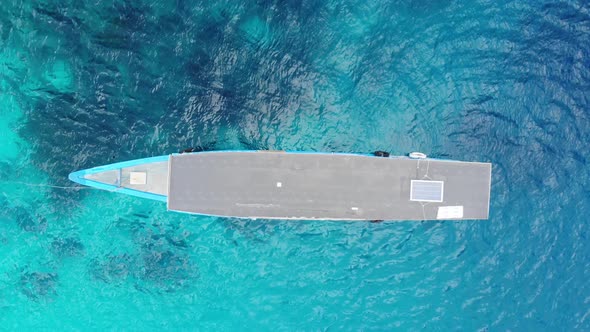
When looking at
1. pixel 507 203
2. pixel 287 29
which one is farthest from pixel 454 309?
pixel 287 29

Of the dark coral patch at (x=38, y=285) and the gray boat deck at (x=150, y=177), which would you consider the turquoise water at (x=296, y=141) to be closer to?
the dark coral patch at (x=38, y=285)

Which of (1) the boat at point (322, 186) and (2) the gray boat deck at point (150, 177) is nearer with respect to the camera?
(1) the boat at point (322, 186)

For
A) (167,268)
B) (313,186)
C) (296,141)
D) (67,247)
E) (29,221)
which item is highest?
(296,141)

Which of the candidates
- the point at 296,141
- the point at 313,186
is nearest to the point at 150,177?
the point at 296,141

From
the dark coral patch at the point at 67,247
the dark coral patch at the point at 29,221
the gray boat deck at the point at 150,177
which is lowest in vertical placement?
the dark coral patch at the point at 67,247

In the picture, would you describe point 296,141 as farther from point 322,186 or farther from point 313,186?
point 322,186

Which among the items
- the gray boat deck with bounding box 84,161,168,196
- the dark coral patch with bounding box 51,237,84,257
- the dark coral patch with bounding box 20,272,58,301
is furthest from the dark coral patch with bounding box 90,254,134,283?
the gray boat deck with bounding box 84,161,168,196

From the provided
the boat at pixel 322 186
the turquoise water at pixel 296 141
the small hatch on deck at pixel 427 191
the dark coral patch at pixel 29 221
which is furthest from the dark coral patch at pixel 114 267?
the small hatch on deck at pixel 427 191

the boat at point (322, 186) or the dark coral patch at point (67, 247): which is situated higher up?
the boat at point (322, 186)
